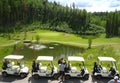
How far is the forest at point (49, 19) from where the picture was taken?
101 metres

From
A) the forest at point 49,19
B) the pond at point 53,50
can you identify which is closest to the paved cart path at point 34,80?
the pond at point 53,50

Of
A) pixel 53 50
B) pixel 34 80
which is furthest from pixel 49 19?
pixel 34 80

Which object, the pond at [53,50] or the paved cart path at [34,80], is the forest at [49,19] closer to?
the pond at [53,50]

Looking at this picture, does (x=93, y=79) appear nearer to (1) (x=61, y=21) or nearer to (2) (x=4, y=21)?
(2) (x=4, y=21)

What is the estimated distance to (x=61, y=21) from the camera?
127 meters

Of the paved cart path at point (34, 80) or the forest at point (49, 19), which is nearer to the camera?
the paved cart path at point (34, 80)

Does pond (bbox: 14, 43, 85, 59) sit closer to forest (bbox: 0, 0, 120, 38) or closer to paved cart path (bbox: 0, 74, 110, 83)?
paved cart path (bbox: 0, 74, 110, 83)

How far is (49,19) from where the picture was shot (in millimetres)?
125938

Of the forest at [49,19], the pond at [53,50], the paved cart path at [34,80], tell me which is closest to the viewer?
the paved cart path at [34,80]

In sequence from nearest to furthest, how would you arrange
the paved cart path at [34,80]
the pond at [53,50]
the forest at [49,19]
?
the paved cart path at [34,80] → the pond at [53,50] → the forest at [49,19]

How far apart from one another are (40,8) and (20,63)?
104 metres

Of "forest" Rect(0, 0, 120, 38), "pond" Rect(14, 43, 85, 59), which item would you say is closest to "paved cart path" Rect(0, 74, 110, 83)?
"pond" Rect(14, 43, 85, 59)

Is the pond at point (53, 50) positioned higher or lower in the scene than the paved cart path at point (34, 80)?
lower

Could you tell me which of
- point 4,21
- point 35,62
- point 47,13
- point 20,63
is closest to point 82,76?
point 35,62
